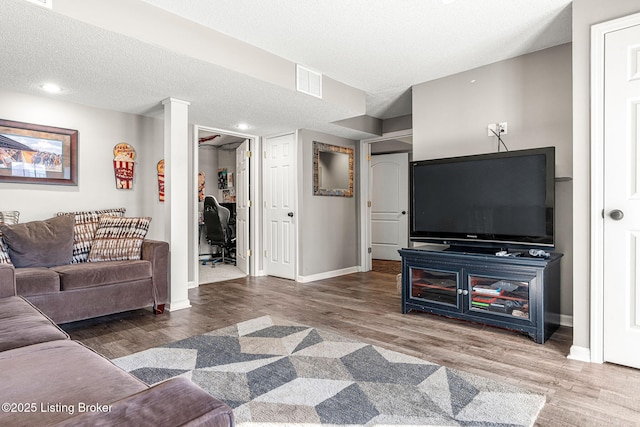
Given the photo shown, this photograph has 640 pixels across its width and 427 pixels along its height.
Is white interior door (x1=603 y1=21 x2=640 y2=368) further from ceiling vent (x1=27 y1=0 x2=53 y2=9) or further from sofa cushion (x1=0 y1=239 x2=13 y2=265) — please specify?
sofa cushion (x1=0 y1=239 x2=13 y2=265)

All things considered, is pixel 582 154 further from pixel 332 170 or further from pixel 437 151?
pixel 332 170

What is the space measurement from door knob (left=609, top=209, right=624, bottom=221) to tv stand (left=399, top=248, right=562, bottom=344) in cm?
51

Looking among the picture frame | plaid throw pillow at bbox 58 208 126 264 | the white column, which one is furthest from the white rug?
the picture frame

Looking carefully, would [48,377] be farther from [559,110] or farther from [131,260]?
[559,110]

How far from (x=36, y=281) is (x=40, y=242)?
0.46 metres

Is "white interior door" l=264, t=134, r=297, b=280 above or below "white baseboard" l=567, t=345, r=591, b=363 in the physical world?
above

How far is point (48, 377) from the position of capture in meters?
1.02

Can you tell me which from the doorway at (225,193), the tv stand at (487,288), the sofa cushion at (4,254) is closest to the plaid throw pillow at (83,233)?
the sofa cushion at (4,254)

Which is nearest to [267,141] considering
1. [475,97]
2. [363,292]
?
[363,292]

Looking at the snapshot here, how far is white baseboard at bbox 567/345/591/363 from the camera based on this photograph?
2.29 meters

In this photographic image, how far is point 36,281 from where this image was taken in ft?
8.70

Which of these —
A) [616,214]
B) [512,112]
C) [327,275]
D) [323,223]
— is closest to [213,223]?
[323,223]

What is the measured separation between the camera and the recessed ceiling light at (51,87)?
311cm

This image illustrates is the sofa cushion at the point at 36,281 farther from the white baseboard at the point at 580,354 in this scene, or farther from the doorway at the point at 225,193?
the white baseboard at the point at 580,354
